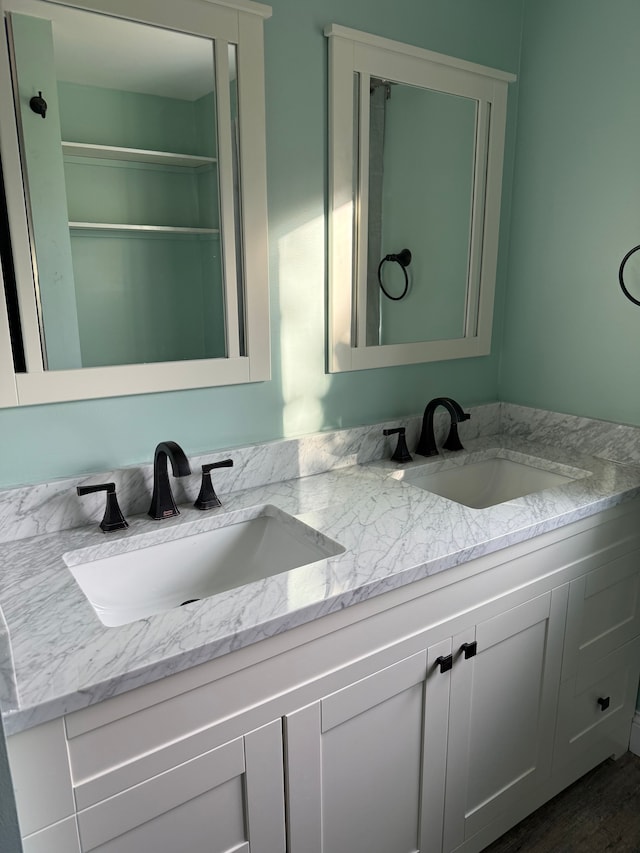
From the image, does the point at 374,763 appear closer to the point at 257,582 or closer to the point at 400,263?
the point at 257,582

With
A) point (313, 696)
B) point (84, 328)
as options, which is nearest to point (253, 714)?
point (313, 696)

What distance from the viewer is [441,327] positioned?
2.07 metres

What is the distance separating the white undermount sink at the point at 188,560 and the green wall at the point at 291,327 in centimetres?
24

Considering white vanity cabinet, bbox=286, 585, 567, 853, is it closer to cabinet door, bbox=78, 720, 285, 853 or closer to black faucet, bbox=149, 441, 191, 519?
cabinet door, bbox=78, 720, 285, 853

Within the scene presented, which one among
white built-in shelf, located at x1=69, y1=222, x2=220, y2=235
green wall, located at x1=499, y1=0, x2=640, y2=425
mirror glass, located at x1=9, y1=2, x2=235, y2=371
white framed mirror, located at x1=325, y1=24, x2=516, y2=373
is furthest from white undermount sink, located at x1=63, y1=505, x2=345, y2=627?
green wall, located at x1=499, y1=0, x2=640, y2=425

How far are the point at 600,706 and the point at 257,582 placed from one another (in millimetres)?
1275

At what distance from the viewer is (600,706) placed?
6.04 feet

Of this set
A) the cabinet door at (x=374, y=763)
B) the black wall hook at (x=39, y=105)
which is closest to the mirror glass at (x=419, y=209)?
the black wall hook at (x=39, y=105)

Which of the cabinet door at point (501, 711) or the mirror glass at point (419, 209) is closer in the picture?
the cabinet door at point (501, 711)

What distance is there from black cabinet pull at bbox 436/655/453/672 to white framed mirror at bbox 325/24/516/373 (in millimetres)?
855

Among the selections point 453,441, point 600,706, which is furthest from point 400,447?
point 600,706

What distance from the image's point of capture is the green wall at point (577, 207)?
1.82 meters

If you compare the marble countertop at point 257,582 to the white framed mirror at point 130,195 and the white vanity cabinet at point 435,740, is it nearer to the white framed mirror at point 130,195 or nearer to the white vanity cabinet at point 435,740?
the white vanity cabinet at point 435,740

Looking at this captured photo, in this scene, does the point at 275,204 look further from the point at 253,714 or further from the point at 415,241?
the point at 253,714
